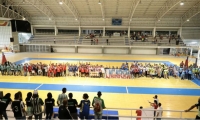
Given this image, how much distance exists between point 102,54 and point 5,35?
22290mm

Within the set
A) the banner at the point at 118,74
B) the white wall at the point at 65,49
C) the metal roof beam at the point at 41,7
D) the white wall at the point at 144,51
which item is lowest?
the banner at the point at 118,74

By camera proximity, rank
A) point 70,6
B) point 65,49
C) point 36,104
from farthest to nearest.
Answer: point 65,49 < point 70,6 < point 36,104

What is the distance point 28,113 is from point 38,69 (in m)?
13.4

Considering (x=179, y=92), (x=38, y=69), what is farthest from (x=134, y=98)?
(x=38, y=69)

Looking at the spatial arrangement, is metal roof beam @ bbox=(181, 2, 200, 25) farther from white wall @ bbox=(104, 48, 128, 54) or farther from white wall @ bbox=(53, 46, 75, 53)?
white wall @ bbox=(53, 46, 75, 53)

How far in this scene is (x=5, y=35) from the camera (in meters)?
34.2

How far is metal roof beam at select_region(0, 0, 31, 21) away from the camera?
31453 mm

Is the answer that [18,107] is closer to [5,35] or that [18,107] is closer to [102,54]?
[102,54]

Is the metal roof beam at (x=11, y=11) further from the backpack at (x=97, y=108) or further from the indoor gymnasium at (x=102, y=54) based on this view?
the backpack at (x=97, y=108)

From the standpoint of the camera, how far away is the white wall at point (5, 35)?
1321 inches

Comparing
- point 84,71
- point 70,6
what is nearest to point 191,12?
point 70,6

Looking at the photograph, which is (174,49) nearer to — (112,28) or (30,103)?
(112,28)

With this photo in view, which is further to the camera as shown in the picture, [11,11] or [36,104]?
[11,11]

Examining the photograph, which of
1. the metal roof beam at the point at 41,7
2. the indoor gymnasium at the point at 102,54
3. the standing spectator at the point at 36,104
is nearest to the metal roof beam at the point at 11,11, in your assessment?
the indoor gymnasium at the point at 102,54
